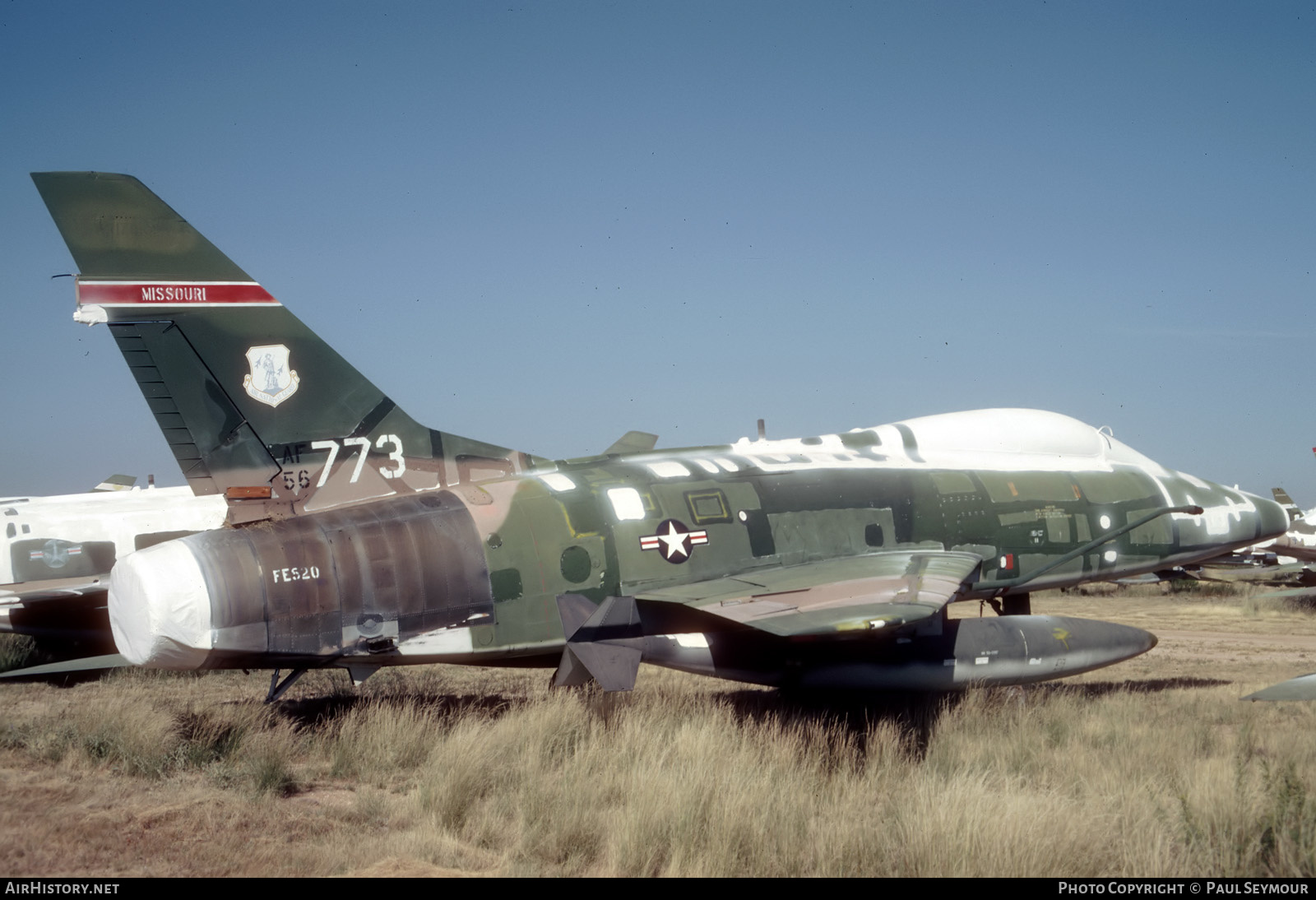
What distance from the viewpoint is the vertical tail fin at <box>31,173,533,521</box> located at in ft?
34.5

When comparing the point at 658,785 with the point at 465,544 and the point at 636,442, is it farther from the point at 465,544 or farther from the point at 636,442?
the point at 636,442

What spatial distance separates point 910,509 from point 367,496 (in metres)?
6.56

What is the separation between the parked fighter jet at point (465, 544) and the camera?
925 centimetres

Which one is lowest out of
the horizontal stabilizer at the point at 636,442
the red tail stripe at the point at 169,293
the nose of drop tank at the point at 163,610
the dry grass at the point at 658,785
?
the dry grass at the point at 658,785

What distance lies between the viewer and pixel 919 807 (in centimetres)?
679

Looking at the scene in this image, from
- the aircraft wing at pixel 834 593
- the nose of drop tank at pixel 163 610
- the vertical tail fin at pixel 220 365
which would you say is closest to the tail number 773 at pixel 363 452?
the vertical tail fin at pixel 220 365

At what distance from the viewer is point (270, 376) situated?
10875mm

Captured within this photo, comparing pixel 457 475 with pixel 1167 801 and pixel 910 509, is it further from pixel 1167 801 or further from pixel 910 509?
pixel 1167 801

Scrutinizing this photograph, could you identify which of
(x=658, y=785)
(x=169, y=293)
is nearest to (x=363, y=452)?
(x=169, y=293)

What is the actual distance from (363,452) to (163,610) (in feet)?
9.60

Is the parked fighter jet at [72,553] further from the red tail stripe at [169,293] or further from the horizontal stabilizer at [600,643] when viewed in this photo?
the horizontal stabilizer at [600,643]

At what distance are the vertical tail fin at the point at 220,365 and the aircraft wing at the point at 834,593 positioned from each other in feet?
12.1

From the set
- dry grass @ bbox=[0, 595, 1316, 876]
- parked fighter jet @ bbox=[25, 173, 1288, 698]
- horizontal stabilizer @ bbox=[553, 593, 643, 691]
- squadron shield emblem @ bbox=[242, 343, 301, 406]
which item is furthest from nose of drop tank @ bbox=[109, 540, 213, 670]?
horizontal stabilizer @ bbox=[553, 593, 643, 691]

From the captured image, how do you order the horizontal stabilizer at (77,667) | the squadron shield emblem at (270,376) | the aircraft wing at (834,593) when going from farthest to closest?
1. the horizontal stabilizer at (77,667)
2. the squadron shield emblem at (270,376)
3. the aircraft wing at (834,593)
